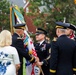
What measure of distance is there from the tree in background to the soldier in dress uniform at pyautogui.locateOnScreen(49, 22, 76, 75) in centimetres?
2649

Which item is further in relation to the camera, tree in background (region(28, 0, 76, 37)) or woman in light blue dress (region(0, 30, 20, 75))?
tree in background (region(28, 0, 76, 37))

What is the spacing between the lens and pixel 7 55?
623 centimetres

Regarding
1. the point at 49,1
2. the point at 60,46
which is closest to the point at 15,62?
the point at 60,46

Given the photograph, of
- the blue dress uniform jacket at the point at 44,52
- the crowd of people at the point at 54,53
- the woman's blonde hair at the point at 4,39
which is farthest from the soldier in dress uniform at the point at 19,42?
the woman's blonde hair at the point at 4,39

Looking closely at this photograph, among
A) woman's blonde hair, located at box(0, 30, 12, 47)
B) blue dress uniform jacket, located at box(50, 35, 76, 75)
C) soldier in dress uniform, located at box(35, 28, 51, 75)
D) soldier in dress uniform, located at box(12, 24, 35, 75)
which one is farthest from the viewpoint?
soldier in dress uniform, located at box(35, 28, 51, 75)

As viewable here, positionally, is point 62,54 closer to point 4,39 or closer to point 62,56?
point 62,56

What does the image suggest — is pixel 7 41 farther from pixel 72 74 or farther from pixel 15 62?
pixel 72 74

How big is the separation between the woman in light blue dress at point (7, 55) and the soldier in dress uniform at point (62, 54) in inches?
30.6

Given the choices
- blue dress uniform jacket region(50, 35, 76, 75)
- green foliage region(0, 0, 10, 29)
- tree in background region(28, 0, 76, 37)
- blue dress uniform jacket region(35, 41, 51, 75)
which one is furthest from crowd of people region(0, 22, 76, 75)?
green foliage region(0, 0, 10, 29)

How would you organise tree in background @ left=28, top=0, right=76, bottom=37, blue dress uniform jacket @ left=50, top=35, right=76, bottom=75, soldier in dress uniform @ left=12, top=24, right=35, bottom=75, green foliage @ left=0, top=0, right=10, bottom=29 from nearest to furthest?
blue dress uniform jacket @ left=50, top=35, right=76, bottom=75 → soldier in dress uniform @ left=12, top=24, right=35, bottom=75 → tree in background @ left=28, top=0, right=76, bottom=37 → green foliage @ left=0, top=0, right=10, bottom=29

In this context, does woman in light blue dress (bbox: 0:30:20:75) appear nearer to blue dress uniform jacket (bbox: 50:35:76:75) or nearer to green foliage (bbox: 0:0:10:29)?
blue dress uniform jacket (bbox: 50:35:76:75)

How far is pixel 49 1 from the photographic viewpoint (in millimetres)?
38094

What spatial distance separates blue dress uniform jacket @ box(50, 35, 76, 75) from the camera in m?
6.55

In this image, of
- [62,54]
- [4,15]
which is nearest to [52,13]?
[4,15]
